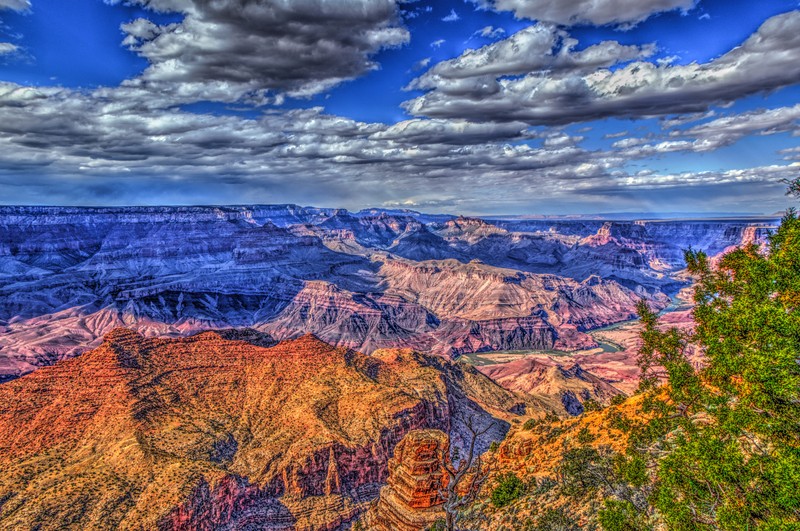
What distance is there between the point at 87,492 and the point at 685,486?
156 ft

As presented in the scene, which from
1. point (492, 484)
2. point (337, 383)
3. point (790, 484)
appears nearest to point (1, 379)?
point (337, 383)

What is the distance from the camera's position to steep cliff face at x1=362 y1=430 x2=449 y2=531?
33.5 meters

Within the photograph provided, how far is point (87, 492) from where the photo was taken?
4391cm

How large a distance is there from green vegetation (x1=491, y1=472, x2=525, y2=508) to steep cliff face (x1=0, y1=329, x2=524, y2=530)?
26333mm

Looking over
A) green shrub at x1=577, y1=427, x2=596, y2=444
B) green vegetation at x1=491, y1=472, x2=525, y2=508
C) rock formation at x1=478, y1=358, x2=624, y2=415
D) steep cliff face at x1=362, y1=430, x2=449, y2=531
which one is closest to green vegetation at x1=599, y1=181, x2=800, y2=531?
green vegetation at x1=491, y1=472, x2=525, y2=508

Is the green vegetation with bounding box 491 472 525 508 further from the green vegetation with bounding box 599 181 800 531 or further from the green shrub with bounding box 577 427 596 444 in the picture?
the green vegetation with bounding box 599 181 800 531

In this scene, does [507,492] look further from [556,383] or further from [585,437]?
[556,383]

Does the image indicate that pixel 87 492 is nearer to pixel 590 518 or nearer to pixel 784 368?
pixel 590 518

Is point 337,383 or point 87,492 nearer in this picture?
point 87,492

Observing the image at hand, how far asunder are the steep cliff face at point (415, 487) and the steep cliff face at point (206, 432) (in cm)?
2019

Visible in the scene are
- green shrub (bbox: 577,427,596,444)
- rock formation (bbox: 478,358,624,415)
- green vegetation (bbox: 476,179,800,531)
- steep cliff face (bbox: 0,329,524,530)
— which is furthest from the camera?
rock formation (bbox: 478,358,624,415)

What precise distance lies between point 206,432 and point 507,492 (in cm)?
3920

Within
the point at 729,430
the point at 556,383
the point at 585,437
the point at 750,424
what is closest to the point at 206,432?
the point at 585,437

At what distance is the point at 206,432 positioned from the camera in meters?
57.9
